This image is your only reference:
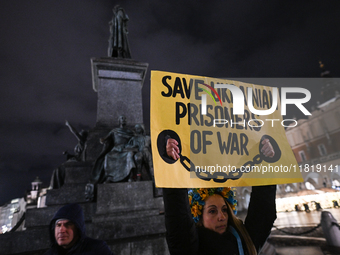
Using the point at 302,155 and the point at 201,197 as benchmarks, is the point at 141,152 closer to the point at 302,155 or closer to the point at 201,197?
the point at 302,155

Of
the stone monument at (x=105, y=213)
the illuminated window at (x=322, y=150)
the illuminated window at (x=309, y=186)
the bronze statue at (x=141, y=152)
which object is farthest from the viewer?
the bronze statue at (x=141, y=152)

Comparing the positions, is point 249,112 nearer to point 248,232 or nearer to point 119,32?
point 248,232

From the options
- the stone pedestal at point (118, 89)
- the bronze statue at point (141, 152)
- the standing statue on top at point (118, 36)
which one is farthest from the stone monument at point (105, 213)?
the standing statue on top at point (118, 36)

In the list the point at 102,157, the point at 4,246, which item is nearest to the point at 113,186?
the point at 102,157

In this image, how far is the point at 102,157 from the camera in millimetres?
6840

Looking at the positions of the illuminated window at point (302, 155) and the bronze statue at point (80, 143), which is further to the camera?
the bronze statue at point (80, 143)

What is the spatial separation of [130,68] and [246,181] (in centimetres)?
929

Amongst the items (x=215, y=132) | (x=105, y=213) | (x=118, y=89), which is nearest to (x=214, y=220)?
(x=215, y=132)

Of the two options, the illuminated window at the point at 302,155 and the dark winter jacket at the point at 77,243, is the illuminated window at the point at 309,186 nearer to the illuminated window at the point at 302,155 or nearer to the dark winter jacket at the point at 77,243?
the illuminated window at the point at 302,155

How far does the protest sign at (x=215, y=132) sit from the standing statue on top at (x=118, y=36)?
34.1 feet

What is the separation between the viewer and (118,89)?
9.74 metres

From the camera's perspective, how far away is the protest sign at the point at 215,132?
1.76m

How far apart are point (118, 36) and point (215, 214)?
39.9ft

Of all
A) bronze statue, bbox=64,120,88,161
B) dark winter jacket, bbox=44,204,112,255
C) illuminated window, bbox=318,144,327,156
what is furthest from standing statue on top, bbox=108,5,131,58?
dark winter jacket, bbox=44,204,112,255
